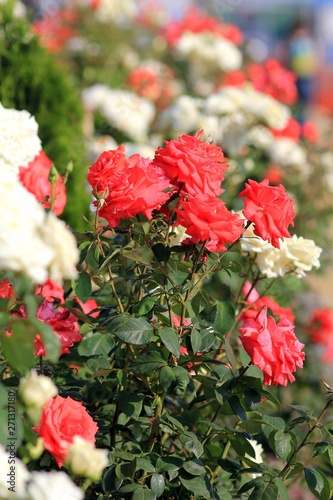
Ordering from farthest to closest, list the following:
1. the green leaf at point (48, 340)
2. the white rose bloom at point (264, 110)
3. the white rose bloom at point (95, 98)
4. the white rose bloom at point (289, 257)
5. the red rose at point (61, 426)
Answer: the white rose bloom at point (95, 98) < the white rose bloom at point (264, 110) < the white rose bloom at point (289, 257) < the red rose at point (61, 426) < the green leaf at point (48, 340)

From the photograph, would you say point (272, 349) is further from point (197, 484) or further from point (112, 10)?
point (112, 10)

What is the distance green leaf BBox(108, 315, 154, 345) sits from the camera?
1343mm

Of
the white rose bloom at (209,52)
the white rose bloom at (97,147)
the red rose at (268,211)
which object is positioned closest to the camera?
the red rose at (268,211)

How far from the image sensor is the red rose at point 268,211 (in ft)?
4.79

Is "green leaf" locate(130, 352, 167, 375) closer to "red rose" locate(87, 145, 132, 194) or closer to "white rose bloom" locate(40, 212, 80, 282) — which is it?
"red rose" locate(87, 145, 132, 194)

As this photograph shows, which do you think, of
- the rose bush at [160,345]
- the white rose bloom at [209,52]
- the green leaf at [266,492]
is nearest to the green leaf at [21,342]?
the rose bush at [160,345]

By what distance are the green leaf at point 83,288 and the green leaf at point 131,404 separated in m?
0.21

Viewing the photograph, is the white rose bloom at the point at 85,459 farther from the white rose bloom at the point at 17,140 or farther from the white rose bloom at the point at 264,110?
the white rose bloom at the point at 264,110

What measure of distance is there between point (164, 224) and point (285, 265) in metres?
0.41

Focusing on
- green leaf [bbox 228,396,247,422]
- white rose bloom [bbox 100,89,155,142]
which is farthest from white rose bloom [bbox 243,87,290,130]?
green leaf [bbox 228,396,247,422]

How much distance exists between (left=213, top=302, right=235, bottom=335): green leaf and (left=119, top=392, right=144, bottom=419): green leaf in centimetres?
29

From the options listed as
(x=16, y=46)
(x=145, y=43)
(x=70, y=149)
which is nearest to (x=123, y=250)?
(x=70, y=149)

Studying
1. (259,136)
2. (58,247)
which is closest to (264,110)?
(259,136)

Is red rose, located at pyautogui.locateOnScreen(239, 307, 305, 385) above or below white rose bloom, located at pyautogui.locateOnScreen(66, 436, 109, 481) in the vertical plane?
below
